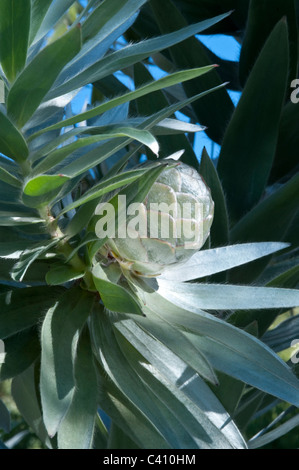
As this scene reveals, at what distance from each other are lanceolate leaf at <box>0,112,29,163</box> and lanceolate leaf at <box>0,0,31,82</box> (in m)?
0.05

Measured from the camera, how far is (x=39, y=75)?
42 centimetres

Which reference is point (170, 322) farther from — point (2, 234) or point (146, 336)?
point (2, 234)

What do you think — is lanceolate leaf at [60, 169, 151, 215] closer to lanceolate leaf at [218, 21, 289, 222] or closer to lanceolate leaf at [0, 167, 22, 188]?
lanceolate leaf at [0, 167, 22, 188]

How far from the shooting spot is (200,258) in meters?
0.57

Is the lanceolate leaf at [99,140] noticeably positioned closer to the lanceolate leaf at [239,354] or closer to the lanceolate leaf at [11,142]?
the lanceolate leaf at [11,142]

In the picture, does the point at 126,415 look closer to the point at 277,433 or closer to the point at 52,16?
the point at 277,433

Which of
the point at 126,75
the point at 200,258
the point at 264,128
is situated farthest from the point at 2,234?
the point at 126,75

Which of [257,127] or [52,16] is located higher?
[52,16]

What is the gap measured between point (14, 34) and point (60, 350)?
0.24 m

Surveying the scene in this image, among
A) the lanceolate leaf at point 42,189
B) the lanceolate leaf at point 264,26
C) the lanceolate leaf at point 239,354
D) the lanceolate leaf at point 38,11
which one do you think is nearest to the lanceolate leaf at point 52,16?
the lanceolate leaf at point 38,11

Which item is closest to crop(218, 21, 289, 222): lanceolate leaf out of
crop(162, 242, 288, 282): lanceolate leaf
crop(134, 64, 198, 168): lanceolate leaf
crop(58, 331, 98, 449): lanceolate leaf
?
crop(134, 64, 198, 168): lanceolate leaf

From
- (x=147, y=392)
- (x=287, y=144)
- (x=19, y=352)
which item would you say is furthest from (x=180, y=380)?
(x=287, y=144)

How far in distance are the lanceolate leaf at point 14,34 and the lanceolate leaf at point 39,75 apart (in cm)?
2
